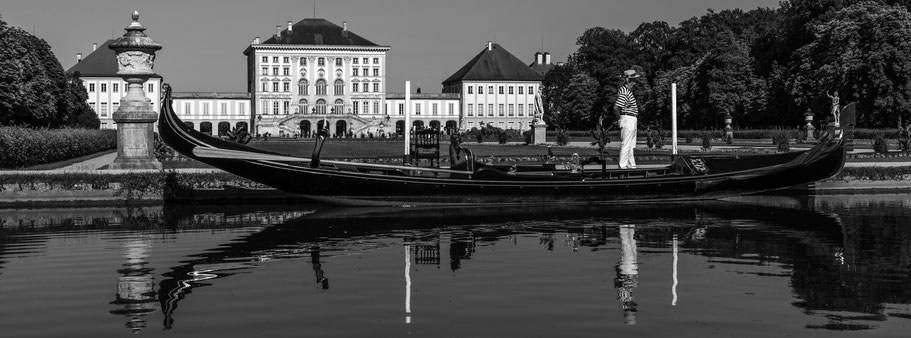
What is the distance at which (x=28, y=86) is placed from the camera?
65.7 metres

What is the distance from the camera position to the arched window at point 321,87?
152 metres

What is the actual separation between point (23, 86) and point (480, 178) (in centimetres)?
4667

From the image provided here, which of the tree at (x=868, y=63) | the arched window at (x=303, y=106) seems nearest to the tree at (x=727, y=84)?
the tree at (x=868, y=63)

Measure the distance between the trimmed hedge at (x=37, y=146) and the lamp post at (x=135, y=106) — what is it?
364cm

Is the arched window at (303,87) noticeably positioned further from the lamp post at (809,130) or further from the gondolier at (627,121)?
the gondolier at (627,121)

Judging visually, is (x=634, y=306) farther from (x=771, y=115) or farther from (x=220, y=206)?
(x=771, y=115)

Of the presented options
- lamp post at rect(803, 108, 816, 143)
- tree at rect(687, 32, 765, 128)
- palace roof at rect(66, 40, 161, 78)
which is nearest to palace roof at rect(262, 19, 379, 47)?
palace roof at rect(66, 40, 161, 78)

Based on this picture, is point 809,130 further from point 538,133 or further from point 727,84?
point 727,84

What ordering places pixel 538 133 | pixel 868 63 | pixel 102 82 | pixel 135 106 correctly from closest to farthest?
pixel 135 106
pixel 868 63
pixel 538 133
pixel 102 82

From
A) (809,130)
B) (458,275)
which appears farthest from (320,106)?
(458,275)

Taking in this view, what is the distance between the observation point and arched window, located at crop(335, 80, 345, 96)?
152 meters

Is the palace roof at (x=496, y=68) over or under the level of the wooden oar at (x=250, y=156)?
over

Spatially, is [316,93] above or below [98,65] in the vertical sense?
below

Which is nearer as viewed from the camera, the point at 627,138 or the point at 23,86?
the point at 627,138
